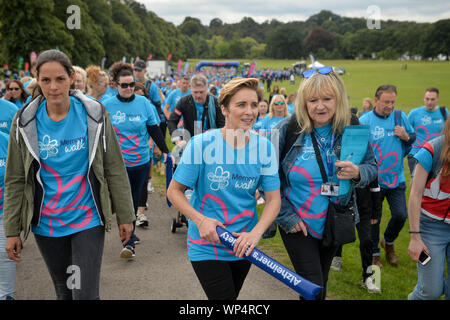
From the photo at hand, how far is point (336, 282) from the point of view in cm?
515

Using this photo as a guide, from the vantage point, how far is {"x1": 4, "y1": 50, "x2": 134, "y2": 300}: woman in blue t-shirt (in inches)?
118

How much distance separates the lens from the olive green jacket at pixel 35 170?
297 cm

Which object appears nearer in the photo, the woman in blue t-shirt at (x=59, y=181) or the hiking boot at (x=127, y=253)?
the woman in blue t-shirt at (x=59, y=181)

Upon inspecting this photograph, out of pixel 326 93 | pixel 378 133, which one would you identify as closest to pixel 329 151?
pixel 326 93

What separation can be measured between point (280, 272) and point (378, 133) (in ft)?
12.5

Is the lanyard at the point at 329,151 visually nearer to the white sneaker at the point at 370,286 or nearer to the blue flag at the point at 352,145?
the blue flag at the point at 352,145

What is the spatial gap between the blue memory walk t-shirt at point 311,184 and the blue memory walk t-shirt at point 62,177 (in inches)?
60.1

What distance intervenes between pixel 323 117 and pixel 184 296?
8.83 feet

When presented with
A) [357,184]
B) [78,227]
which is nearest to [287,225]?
[357,184]

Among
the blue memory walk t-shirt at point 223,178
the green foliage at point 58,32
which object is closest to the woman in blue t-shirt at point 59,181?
the blue memory walk t-shirt at point 223,178

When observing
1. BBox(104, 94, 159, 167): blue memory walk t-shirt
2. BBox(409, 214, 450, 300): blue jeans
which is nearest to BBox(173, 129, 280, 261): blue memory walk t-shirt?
BBox(409, 214, 450, 300): blue jeans

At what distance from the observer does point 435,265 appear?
3.34 meters

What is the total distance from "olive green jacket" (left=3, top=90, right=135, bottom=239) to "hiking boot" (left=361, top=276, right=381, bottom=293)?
314 centimetres

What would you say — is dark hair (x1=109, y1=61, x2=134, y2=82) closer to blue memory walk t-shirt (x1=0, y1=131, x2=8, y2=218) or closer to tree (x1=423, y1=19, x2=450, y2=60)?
blue memory walk t-shirt (x1=0, y1=131, x2=8, y2=218)
